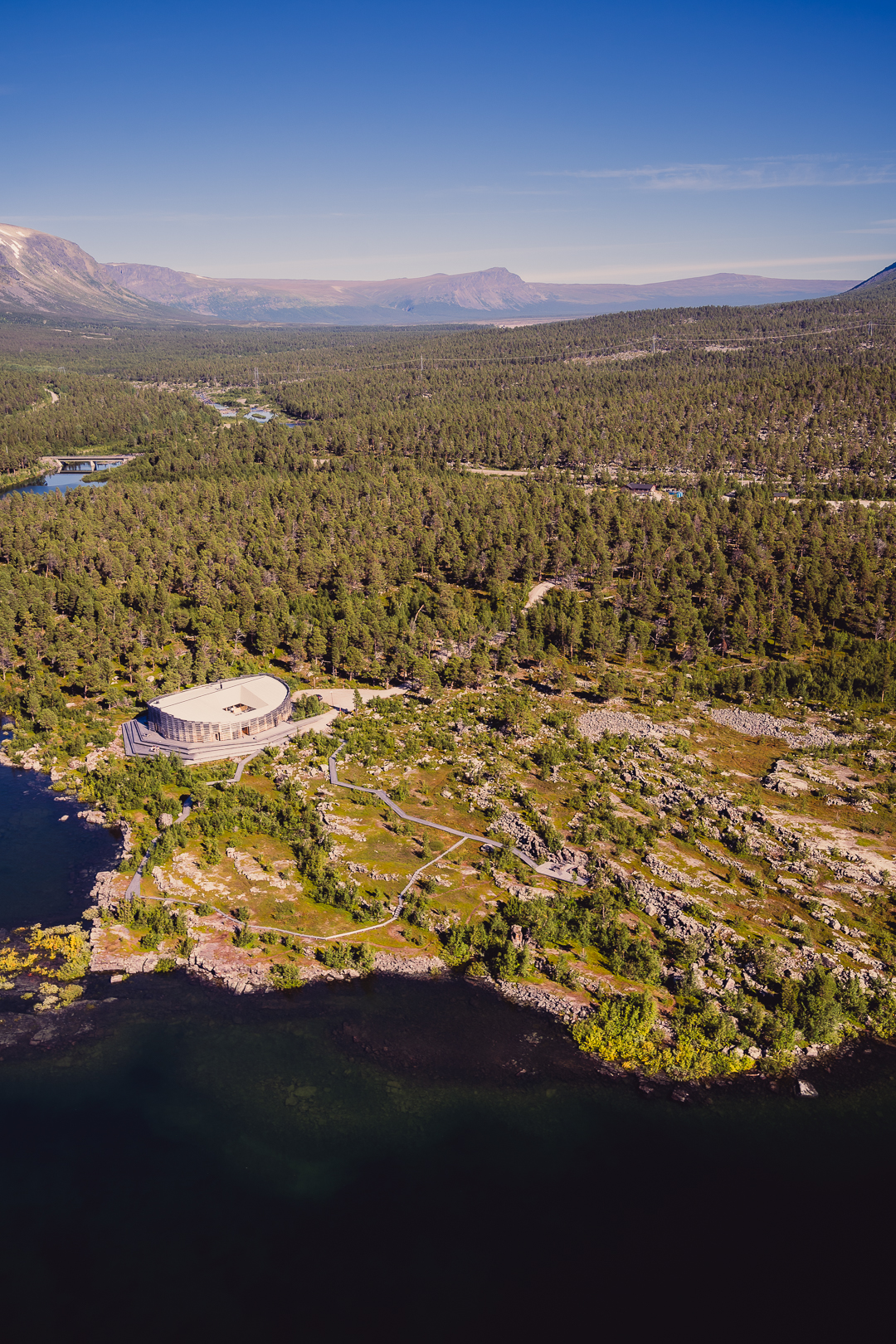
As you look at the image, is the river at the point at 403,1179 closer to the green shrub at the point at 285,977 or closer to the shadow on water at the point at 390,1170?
the shadow on water at the point at 390,1170

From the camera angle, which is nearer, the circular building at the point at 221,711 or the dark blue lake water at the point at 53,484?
the circular building at the point at 221,711

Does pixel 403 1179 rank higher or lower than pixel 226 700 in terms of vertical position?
lower

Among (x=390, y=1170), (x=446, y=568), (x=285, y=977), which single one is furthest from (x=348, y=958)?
(x=446, y=568)

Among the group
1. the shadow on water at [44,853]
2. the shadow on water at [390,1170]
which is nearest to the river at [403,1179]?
the shadow on water at [390,1170]

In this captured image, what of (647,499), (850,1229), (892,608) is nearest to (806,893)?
(850,1229)

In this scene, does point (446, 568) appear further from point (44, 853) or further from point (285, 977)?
point (285, 977)

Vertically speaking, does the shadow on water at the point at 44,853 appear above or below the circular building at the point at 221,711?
below

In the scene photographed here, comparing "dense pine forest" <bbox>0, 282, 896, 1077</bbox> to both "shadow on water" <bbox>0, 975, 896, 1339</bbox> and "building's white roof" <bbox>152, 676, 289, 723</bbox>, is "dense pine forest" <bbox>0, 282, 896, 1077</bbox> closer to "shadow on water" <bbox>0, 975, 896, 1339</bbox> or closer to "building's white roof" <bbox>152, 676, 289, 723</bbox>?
"shadow on water" <bbox>0, 975, 896, 1339</bbox>
